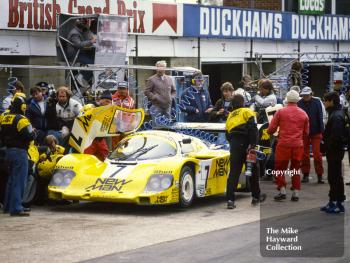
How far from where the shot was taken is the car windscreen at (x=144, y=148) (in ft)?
48.2

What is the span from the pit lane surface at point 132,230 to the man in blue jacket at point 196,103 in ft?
11.4

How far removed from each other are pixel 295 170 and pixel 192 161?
5.71ft

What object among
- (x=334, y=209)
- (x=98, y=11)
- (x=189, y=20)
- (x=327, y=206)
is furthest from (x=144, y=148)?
(x=189, y=20)

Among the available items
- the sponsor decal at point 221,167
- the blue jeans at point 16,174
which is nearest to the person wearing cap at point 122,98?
the sponsor decal at point 221,167

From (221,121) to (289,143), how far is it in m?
3.69

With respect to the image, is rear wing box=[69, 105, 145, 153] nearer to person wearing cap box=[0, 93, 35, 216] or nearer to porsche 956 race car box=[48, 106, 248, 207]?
porsche 956 race car box=[48, 106, 248, 207]

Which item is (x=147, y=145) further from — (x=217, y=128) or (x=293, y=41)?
(x=293, y=41)

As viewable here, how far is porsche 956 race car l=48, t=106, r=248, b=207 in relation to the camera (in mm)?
13859

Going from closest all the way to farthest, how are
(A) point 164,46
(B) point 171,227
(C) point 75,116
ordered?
1. (B) point 171,227
2. (C) point 75,116
3. (A) point 164,46

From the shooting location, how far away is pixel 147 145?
14.9 meters

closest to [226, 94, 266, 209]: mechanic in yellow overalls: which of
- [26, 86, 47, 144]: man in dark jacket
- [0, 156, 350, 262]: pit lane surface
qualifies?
[0, 156, 350, 262]: pit lane surface

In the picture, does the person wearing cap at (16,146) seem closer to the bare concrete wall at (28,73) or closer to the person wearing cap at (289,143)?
the person wearing cap at (289,143)

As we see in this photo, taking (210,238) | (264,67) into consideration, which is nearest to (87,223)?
(210,238)

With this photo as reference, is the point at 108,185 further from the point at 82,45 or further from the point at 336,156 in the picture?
the point at 82,45
